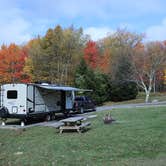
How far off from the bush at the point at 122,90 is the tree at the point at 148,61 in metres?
2.20

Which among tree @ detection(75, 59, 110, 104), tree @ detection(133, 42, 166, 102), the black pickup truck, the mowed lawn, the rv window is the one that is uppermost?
tree @ detection(133, 42, 166, 102)

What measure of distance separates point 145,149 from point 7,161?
3.76m

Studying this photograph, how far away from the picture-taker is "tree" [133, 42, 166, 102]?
3994 centimetres

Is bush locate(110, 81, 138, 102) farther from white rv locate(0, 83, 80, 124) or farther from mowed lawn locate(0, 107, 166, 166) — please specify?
mowed lawn locate(0, 107, 166, 166)

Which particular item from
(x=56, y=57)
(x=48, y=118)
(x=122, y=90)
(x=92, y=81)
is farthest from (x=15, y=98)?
(x=122, y=90)

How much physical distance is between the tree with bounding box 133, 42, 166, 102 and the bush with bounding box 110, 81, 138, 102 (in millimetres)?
2199

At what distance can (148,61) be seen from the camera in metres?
40.8

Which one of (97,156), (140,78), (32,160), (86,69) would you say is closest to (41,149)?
(32,160)

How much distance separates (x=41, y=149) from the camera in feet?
27.0

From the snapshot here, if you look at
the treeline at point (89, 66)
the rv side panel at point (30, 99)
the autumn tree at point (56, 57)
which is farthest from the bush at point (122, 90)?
the rv side panel at point (30, 99)

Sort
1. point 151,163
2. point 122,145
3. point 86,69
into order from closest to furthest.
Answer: point 151,163
point 122,145
point 86,69

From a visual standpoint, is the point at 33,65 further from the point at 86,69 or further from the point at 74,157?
the point at 74,157

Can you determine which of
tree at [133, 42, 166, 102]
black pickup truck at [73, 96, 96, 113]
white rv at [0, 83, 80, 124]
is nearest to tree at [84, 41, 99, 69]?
tree at [133, 42, 166, 102]

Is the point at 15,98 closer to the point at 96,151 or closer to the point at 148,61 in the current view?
the point at 96,151
